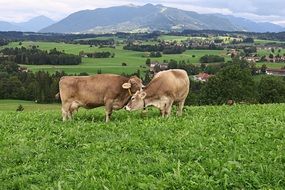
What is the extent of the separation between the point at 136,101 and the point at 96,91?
175cm

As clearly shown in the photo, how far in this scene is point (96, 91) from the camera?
1802cm

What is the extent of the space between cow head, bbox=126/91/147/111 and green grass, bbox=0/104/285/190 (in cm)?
246

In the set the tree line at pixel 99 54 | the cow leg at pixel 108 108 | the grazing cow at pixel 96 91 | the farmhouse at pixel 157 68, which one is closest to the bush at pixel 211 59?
the farmhouse at pixel 157 68

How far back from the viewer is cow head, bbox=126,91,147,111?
720 inches

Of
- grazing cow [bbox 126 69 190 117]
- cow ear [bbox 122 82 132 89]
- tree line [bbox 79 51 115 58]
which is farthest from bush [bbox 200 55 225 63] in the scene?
cow ear [bbox 122 82 132 89]

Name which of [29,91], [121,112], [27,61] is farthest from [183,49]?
[121,112]

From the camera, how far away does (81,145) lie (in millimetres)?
12422

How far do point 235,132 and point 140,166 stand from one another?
14.4 feet

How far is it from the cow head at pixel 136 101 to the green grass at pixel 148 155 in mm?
2459

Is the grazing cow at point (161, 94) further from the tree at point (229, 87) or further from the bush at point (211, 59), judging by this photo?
the bush at point (211, 59)

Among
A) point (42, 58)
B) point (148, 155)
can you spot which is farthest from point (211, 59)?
point (148, 155)

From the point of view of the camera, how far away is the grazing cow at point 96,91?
1802 centimetres

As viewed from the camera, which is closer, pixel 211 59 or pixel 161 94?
pixel 161 94

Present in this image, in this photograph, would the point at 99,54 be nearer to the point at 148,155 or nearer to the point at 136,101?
the point at 136,101
